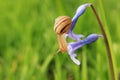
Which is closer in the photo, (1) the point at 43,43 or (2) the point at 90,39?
(2) the point at 90,39

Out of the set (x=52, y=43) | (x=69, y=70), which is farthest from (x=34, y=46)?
(x=69, y=70)

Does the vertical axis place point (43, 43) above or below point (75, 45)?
above

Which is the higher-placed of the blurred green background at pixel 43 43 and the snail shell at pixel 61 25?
the blurred green background at pixel 43 43

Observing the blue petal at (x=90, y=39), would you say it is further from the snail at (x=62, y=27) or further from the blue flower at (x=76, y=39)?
the snail at (x=62, y=27)

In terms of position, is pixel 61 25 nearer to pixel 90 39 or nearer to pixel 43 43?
pixel 90 39

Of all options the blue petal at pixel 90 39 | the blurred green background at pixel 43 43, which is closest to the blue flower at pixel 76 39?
the blue petal at pixel 90 39

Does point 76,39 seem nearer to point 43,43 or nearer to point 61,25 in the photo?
point 61,25

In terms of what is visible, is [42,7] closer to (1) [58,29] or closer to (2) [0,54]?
(2) [0,54]

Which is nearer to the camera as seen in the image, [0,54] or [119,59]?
[119,59]

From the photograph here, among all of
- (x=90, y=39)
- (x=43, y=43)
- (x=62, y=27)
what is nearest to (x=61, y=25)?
(x=62, y=27)
